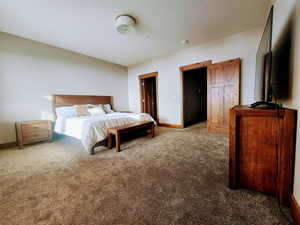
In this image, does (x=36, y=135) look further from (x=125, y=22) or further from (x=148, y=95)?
(x=148, y=95)

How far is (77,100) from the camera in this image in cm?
398

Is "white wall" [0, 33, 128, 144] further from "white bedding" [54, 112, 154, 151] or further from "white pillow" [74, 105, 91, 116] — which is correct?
"white bedding" [54, 112, 154, 151]

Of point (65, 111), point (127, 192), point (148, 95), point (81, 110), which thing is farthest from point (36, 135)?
point (148, 95)

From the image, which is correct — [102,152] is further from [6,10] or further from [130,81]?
[130,81]

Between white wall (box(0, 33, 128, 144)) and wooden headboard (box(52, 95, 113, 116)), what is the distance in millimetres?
146

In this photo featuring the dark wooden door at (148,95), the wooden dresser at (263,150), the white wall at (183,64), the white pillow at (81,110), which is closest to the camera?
the wooden dresser at (263,150)

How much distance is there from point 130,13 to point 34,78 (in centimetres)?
294

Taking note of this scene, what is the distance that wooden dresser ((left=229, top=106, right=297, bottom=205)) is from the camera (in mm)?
1009

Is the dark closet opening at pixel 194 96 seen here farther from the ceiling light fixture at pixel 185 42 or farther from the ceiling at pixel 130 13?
the ceiling at pixel 130 13

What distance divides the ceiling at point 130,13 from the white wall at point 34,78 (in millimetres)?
300

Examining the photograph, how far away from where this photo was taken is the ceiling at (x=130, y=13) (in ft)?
6.91

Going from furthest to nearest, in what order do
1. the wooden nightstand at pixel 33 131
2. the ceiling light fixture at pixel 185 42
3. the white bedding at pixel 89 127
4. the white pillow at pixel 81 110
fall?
1. the white pillow at pixel 81 110
2. the ceiling light fixture at pixel 185 42
3. the wooden nightstand at pixel 33 131
4. the white bedding at pixel 89 127

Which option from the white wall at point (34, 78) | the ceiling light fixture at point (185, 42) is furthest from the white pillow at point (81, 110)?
the ceiling light fixture at point (185, 42)

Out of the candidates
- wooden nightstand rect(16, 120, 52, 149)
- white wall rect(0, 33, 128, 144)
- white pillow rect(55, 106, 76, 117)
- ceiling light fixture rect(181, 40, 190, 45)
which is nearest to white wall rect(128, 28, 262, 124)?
ceiling light fixture rect(181, 40, 190, 45)
